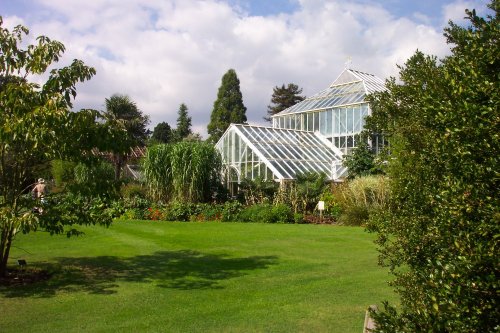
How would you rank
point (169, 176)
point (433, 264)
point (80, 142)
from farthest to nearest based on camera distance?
1. point (169, 176)
2. point (80, 142)
3. point (433, 264)

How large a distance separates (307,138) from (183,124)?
82.6 feet

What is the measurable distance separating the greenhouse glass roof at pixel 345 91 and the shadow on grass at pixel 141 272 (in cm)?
2136

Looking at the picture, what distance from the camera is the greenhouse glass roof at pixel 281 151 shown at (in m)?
24.8

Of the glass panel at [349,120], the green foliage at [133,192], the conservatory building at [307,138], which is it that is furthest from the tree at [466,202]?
the glass panel at [349,120]

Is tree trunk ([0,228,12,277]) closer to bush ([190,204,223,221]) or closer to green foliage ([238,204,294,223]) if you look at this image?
bush ([190,204,223,221])

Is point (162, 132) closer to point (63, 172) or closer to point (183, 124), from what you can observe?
point (183, 124)

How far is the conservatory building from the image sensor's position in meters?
25.2

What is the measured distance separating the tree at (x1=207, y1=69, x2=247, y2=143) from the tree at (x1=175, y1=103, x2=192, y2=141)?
15.9 ft

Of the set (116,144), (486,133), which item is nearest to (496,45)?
(486,133)

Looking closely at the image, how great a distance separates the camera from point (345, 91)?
1296 inches

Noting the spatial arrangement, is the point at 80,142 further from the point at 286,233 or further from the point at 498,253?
the point at 286,233

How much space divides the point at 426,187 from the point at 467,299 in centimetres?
146

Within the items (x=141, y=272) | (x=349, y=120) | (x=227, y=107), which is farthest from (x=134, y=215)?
(x=227, y=107)

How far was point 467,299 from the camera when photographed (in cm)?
227
